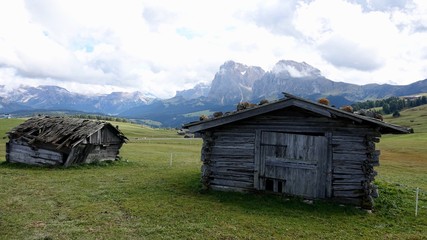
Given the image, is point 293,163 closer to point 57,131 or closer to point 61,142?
point 61,142

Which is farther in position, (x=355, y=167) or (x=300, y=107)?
(x=300, y=107)

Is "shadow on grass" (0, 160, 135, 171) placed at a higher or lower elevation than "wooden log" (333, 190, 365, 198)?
lower

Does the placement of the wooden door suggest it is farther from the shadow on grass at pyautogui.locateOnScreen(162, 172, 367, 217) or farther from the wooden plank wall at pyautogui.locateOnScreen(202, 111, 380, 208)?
the shadow on grass at pyautogui.locateOnScreen(162, 172, 367, 217)

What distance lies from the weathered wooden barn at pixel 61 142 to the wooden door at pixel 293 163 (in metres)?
16.7

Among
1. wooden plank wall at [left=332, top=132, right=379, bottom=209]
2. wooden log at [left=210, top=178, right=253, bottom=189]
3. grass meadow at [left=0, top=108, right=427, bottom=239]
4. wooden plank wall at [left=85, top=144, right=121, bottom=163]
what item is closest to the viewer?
grass meadow at [left=0, top=108, right=427, bottom=239]

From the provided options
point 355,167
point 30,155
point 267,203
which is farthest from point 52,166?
point 355,167

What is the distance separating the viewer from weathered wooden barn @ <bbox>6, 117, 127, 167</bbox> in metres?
28.6

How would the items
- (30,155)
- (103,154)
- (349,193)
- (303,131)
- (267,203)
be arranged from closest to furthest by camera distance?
(349,193) → (267,203) → (303,131) → (30,155) → (103,154)

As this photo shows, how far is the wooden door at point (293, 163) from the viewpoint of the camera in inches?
687

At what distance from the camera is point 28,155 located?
30.0m

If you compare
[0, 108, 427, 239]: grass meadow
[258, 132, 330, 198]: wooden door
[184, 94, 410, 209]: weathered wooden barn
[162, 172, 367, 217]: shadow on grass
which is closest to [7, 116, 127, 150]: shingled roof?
[0, 108, 427, 239]: grass meadow

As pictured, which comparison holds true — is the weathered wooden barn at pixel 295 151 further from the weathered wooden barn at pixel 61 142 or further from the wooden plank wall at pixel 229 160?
the weathered wooden barn at pixel 61 142

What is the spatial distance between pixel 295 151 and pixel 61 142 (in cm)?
2013

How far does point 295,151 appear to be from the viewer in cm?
1797
